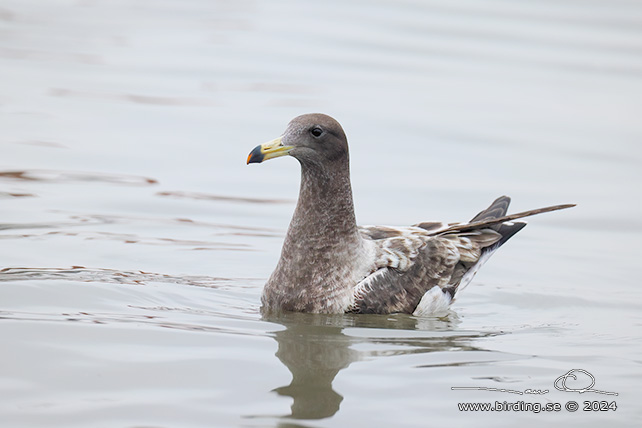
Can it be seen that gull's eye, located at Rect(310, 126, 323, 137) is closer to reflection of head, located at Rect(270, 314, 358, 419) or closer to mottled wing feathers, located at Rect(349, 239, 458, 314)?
mottled wing feathers, located at Rect(349, 239, 458, 314)

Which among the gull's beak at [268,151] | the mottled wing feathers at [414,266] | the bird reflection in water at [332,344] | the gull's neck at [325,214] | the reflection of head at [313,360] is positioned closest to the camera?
the reflection of head at [313,360]

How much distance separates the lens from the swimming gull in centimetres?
827

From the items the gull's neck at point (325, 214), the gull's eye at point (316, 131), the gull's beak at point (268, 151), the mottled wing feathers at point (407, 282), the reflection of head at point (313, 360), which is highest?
the gull's eye at point (316, 131)

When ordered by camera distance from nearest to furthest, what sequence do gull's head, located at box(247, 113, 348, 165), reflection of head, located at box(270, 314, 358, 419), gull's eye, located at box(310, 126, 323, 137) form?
reflection of head, located at box(270, 314, 358, 419), gull's head, located at box(247, 113, 348, 165), gull's eye, located at box(310, 126, 323, 137)

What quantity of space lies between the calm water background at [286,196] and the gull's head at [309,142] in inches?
47.7

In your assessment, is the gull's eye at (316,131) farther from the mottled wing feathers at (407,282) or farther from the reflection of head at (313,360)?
the reflection of head at (313,360)

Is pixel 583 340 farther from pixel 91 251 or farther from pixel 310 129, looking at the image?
pixel 91 251

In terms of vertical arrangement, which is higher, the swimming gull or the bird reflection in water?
the swimming gull

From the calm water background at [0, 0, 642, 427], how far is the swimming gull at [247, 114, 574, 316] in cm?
20

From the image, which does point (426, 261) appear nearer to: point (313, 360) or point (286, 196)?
point (313, 360)

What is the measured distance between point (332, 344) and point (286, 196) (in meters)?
4.68

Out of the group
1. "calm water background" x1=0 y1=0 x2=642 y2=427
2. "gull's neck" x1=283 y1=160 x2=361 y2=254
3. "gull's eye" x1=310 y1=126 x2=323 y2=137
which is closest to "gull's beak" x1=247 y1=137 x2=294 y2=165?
"gull's eye" x1=310 y1=126 x2=323 y2=137

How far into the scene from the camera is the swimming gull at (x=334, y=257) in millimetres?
8266

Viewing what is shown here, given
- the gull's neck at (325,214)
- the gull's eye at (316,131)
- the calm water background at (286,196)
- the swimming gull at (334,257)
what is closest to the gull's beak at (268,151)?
the swimming gull at (334,257)
